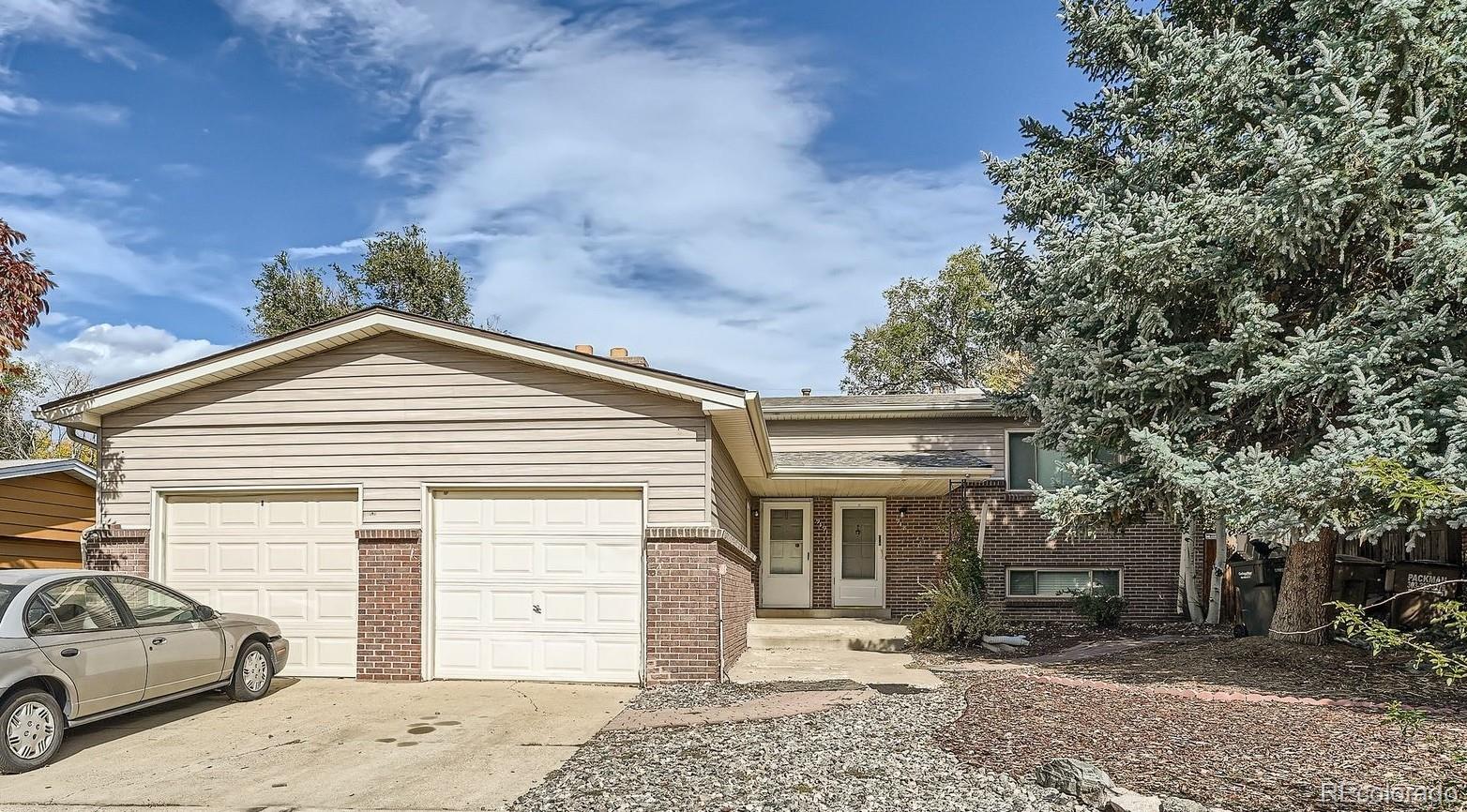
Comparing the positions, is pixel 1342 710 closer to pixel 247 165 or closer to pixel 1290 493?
pixel 1290 493

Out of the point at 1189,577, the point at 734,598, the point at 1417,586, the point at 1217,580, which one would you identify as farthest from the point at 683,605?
the point at 1189,577

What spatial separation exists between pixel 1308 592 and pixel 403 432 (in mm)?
10487

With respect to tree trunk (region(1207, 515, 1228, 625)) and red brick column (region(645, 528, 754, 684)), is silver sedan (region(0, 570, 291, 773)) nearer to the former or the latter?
red brick column (region(645, 528, 754, 684))

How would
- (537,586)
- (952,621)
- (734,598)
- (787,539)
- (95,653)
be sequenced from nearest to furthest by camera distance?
(95,653) < (537,586) < (734,598) < (952,621) < (787,539)

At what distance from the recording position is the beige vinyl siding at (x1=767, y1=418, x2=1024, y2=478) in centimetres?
1686

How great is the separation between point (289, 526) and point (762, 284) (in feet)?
45.6

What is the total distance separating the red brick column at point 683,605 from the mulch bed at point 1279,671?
3.89 meters

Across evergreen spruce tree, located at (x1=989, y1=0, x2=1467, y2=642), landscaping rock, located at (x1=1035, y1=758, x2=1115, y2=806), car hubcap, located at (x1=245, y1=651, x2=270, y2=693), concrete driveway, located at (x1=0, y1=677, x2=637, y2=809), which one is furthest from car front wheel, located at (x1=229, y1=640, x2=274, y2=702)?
evergreen spruce tree, located at (x1=989, y1=0, x2=1467, y2=642)

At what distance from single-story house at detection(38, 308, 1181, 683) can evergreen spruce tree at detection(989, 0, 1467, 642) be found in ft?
14.0

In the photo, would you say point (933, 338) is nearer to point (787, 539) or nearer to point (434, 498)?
point (787, 539)

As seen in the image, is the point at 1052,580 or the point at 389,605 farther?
the point at 1052,580

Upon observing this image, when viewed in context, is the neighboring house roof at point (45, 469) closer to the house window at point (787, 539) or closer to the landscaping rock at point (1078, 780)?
the house window at point (787, 539)

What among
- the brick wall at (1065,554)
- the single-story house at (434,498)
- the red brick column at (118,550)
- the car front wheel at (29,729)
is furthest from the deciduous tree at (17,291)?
the brick wall at (1065,554)

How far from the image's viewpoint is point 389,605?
9.67 m
